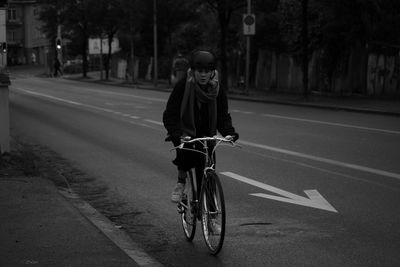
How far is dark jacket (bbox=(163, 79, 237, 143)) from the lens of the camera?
6.03 meters

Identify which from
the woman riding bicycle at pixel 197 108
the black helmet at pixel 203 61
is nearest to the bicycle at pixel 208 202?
the woman riding bicycle at pixel 197 108

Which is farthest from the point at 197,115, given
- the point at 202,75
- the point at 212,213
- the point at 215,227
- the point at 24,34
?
the point at 24,34

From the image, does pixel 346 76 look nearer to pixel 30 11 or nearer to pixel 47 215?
pixel 47 215

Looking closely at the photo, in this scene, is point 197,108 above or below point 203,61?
below

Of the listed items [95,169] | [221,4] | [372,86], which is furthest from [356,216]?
[221,4]

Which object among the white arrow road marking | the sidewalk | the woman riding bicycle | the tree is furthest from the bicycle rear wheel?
the tree

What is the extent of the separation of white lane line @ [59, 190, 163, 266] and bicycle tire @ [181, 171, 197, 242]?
0.52m

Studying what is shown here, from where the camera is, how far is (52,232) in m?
6.20

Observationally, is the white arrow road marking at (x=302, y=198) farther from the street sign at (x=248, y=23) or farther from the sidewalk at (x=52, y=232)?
the street sign at (x=248, y=23)

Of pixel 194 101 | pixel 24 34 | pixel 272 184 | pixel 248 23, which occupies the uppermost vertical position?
pixel 24 34

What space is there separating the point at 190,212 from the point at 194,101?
1.07 m

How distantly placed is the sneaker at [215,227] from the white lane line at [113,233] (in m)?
0.59

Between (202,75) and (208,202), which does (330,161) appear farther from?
(202,75)

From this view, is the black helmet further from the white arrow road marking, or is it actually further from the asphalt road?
the white arrow road marking
